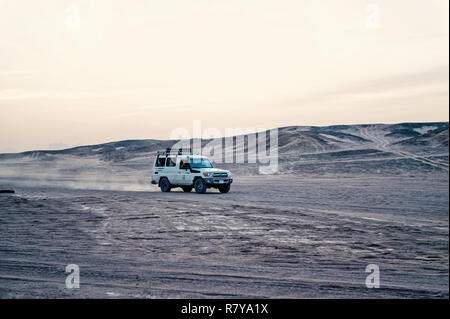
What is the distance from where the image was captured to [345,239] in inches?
459

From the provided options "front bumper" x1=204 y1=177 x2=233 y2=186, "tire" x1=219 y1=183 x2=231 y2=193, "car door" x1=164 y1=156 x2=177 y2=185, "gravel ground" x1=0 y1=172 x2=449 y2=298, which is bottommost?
"gravel ground" x1=0 y1=172 x2=449 y2=298

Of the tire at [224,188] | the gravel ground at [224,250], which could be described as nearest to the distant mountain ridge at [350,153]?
the tire at [224,188]

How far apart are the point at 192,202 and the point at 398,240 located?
34.9 ft

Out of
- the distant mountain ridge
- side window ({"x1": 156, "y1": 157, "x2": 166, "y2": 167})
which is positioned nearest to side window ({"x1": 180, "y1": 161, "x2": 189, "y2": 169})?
side window ({"x1": 156, "y1": 157, "x2": 166, "y2": 167})

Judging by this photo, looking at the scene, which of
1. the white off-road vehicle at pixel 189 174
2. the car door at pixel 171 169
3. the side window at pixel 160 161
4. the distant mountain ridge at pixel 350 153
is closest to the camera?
the white off-road vehicle at pixel 189 174

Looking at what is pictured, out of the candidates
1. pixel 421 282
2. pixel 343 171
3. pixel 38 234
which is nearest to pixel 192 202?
pixel 38 234

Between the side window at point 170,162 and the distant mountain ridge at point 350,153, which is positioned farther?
the distant mountain ridge at point 350,153

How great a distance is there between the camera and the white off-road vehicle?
83.5ft

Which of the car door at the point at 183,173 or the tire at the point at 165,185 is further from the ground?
the car door at the point at 183,173

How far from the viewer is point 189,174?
2595 centimetres

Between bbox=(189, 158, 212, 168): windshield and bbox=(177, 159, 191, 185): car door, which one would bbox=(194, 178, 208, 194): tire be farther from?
bbox=(189, 158, 212, 168): windshield

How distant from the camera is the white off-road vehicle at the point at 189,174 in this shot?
25.5 m

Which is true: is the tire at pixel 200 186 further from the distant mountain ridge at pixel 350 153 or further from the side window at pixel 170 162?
the distant mountain ridge at pixel 350 153
